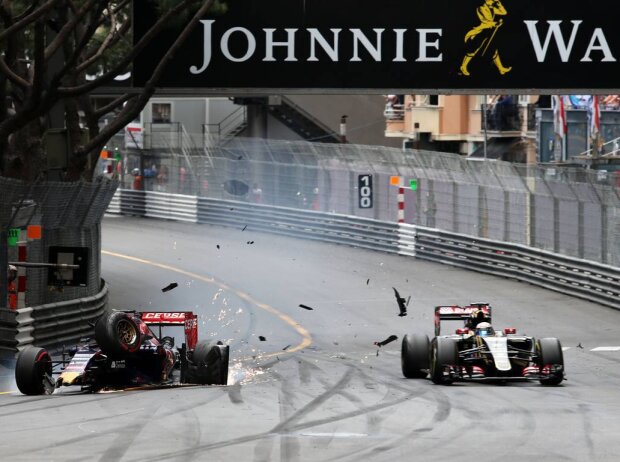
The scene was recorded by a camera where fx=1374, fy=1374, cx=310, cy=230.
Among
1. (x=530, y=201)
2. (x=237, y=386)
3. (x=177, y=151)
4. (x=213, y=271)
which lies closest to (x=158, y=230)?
(x=177, y=151)

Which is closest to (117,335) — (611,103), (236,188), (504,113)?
(236,188)

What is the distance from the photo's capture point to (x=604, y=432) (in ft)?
42.0

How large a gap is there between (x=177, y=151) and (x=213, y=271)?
1375 centimetres

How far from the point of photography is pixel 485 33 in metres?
20.9

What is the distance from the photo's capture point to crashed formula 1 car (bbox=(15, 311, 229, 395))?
1591 centimetres

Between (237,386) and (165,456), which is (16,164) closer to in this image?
(237,386)

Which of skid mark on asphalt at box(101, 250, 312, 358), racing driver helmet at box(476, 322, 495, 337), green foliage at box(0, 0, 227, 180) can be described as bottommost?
skid mark on asphalt at box(101, 250, 312, 358)

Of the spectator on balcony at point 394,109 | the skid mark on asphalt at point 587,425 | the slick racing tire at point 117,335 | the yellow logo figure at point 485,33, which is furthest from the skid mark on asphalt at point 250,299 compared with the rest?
the spectator on balcony at point 394,109

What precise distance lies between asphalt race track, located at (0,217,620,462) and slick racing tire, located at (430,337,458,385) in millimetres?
131

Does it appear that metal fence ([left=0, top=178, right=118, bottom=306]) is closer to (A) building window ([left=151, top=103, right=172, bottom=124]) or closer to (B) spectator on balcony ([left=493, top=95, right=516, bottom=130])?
(B) spectator on balcony ([left=493, top=95, right=516, bottom=130])

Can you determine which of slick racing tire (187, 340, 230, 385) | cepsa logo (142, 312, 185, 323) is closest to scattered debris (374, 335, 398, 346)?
cepsa logo (142, 312, 185, 323)

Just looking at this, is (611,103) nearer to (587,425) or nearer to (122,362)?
(122,362)

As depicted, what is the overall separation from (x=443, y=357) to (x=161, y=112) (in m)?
48.2

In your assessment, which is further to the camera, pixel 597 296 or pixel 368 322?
pixel 597 296
